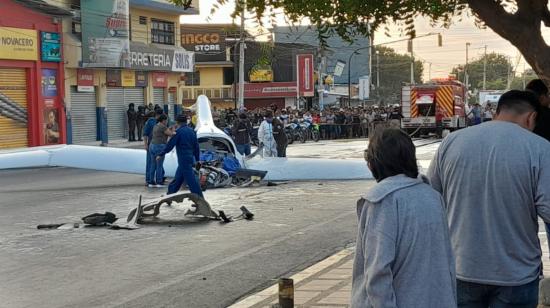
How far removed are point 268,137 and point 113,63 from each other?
15.7 metres

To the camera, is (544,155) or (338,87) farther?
(338,87)

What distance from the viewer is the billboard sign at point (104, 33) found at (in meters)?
34.0

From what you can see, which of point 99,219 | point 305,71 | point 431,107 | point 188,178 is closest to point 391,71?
point 305,71

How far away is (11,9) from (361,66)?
65341 mm

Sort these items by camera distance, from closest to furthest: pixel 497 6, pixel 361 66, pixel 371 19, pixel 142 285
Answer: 1. pixel 497 6
2. pixel 371 19
3. pixel 142 285
4. pixel 361 66

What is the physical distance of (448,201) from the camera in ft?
12.5

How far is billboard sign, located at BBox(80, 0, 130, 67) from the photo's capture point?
112 ft

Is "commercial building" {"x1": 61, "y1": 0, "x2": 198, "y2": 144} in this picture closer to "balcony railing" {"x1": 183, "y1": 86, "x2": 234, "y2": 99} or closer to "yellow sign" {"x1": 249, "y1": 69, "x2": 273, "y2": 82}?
"yellow sign" {"x1": 249, "y1": 69, "x2": 273, "y2": 82}

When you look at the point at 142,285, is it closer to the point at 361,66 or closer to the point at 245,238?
the point at 245,238

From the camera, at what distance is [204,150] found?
17594 mm

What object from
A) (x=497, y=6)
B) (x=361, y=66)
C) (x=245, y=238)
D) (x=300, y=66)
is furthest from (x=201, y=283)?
(x=361, y=66)

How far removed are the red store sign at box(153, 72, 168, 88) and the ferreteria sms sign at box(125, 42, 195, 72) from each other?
1.95ft

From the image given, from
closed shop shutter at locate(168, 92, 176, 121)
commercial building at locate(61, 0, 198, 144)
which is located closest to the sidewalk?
commercial building at locate(61, 0, 198, 144)

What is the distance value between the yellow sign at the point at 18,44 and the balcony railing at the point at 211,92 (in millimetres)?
33115
